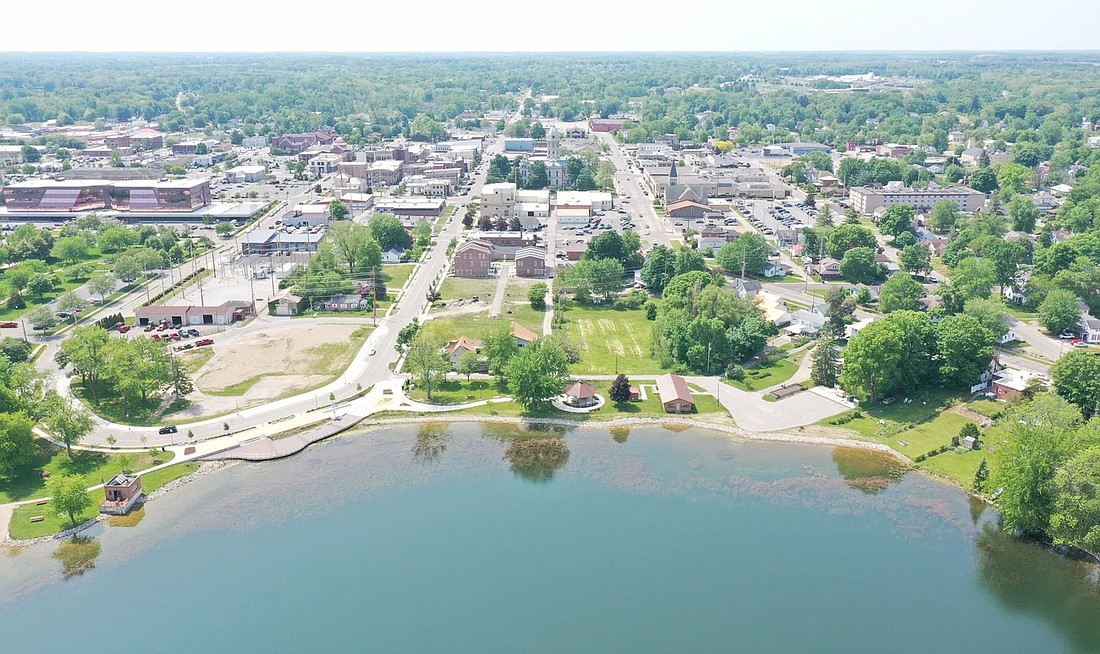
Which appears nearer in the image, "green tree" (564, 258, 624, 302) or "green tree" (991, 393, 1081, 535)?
"green tree" (991, 393, 1081, 535)

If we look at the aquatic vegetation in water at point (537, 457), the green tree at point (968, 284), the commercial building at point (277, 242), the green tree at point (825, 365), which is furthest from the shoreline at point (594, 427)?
the commercial building at point (277, 242)

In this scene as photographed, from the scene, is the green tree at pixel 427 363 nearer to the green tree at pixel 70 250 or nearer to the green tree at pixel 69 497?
the green tree at pixel 69 497

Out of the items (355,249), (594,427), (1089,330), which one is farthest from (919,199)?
(594,427)

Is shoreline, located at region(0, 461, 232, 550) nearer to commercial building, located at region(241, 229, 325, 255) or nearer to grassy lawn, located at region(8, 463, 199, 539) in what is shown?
grassy lawn, located at region(8, 463, 199, 539)

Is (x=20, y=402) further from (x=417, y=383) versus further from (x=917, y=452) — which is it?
(x=917, y=452)

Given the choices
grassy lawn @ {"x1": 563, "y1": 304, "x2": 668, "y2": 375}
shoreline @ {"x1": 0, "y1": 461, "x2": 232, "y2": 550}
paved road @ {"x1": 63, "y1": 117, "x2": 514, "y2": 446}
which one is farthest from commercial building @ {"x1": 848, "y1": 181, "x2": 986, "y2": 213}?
shoreline @ {"x1": 0, "y1": 461, "x2": 232, "y2": 550}

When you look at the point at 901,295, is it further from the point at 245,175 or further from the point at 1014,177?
the point at 245,175

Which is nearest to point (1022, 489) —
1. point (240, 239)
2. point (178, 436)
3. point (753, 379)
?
point (753, 379)
